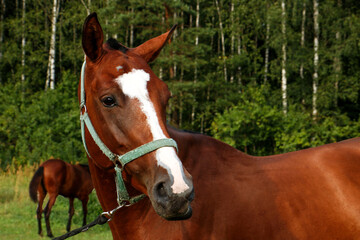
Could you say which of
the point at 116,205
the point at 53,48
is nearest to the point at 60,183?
the point at 116,205

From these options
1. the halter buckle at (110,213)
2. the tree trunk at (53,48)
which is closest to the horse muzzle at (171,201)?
the halter buckle at (110,213)

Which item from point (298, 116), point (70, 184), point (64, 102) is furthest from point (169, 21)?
point (70, 184)

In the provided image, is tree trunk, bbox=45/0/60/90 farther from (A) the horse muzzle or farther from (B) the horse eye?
(A) the horse muzzle

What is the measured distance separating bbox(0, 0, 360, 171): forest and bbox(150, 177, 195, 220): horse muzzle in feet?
40.4

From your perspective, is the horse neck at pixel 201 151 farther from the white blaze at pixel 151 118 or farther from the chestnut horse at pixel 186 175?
the white blaze at pixel 151 118

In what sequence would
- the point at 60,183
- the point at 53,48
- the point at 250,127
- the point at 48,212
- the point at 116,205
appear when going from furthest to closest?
the point at 53,48
the point at 250,127
the point at 60,183
the point at 48,212
the point at 116,205

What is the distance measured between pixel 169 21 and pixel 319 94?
9269 millimetres

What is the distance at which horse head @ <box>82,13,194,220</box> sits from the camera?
5.19 feet

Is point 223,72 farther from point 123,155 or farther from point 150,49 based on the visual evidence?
point 123,155

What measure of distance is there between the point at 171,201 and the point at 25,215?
9.31 metres

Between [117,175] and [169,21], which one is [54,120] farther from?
[117,175]

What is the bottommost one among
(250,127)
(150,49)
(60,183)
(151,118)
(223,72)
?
(60,183)

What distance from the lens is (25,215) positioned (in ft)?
31.6

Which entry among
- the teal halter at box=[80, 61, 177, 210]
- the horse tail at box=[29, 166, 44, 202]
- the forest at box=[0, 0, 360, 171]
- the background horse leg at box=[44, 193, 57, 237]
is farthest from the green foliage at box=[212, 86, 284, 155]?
the teal halter at box=[80, 61, 177, 210]
